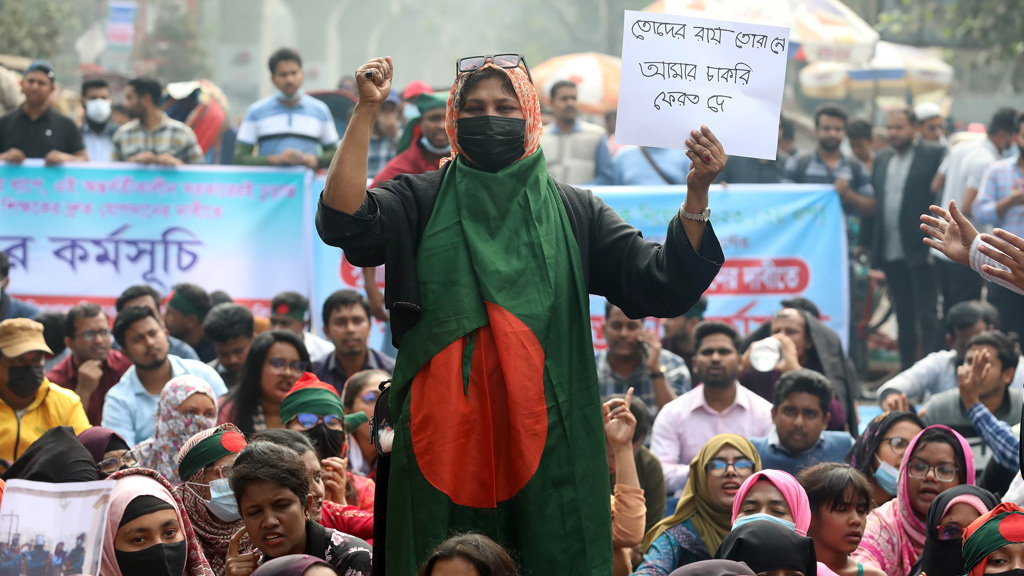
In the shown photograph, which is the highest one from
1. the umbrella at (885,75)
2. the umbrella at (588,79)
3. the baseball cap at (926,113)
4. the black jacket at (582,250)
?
the umbrella at (885,75)

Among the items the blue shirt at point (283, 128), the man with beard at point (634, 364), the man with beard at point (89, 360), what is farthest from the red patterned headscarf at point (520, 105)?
the blue shirt at point (283, 128)

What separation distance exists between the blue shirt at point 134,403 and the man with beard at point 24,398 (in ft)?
0.79

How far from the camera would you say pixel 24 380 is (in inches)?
229

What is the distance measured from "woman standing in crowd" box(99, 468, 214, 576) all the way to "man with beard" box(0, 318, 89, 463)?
208 cm

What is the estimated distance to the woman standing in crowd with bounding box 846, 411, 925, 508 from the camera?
5.31m

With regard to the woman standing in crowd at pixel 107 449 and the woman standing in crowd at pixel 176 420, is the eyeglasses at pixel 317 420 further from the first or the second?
the woman standing in crowd at pixel 107 449

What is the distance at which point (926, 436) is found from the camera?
4.98 m

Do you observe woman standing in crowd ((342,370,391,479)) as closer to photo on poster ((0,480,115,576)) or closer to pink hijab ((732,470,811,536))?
pink hijab ((732,470,811,536))

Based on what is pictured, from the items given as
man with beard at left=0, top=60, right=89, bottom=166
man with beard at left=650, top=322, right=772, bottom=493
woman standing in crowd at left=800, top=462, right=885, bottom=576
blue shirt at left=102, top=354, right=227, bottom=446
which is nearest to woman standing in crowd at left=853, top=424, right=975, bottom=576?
woman standing in crowd at left=800, top=462, right=885, bottom=576

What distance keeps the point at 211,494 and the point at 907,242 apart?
6319 mm

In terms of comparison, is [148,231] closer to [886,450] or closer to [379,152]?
[379,152]

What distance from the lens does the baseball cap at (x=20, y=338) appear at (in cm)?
581

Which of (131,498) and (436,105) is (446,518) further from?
(436,105)

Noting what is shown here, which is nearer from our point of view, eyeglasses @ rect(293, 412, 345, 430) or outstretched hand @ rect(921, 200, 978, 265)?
outstretched hand @ rect(921, 200, 978, 265)
